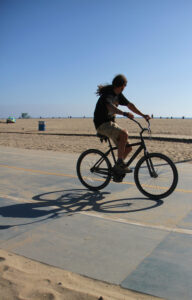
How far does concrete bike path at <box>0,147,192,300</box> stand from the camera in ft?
9.27

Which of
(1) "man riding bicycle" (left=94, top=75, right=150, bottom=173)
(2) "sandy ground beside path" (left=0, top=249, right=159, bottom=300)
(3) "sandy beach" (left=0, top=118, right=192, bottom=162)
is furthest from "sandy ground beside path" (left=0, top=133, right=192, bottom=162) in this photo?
(2) "sandy ground beside path" (left=0, top=249, right=159, bottom=300)

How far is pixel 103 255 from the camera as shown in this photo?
3191 millimetres

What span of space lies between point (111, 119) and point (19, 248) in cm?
292

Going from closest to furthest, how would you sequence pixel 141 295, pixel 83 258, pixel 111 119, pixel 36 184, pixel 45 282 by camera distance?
pixel 141 295 < pixel 45 282 < pixel 83 258 < pixel 111 119 < pixel 36 184

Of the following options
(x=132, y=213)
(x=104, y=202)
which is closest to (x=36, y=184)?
(x=104, y=202)

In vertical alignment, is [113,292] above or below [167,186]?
below

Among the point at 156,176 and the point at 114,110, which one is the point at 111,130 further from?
the point at 156,176

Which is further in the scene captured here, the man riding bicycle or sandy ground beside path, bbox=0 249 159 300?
the man riding bicycle

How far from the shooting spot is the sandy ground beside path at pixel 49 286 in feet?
8.16

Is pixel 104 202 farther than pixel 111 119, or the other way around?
pixel 111 119

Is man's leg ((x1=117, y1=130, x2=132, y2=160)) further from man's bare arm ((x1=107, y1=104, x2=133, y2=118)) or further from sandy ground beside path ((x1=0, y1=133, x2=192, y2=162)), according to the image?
sandy ground beside path ((x1=0, y1=133, x2=192, y2=162))

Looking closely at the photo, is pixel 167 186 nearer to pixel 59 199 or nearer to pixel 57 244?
pixel 59 199

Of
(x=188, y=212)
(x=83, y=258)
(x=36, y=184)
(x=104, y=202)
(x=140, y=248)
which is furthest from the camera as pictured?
(x=36, y=184)

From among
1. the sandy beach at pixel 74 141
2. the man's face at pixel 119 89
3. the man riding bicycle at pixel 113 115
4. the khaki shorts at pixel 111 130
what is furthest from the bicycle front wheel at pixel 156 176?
the sandy beach at pixel 74 141
